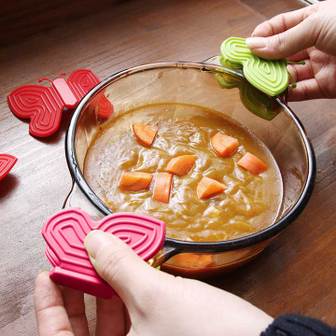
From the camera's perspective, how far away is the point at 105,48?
1.38m

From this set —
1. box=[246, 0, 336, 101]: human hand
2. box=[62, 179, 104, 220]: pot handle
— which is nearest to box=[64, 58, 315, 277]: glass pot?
box=[62, 179, 104, 220]: pot handle

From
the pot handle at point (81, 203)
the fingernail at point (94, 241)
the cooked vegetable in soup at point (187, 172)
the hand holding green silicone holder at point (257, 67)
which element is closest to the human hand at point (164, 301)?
the fingernail at point (94, 241)

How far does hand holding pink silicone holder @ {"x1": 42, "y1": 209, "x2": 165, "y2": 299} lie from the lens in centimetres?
70

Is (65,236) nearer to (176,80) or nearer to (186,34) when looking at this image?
(176,80)

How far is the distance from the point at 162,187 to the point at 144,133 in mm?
174

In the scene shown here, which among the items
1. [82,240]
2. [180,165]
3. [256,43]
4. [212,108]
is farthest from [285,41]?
[82,240]

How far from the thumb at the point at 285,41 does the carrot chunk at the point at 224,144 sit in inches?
8.2

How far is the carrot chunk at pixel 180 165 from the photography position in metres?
1.05

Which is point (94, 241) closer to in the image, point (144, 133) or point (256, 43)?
point (144, 133)

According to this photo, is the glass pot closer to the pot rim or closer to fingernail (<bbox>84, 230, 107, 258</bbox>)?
the pot rim

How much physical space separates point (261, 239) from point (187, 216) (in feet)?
0.67

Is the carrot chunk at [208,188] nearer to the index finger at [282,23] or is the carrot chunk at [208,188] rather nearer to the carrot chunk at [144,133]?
the carrot chunk at [144,133]

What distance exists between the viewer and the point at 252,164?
1102 millimetres

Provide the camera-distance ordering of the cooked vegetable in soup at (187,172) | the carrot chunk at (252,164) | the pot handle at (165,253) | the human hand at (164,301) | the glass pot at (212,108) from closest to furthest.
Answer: the human hand at (164,301)
the pot handle at (165,253)
the glass pot at (212,108)
the cooked vegetable in soup at (187,172)
the carrot chunk at (252,164)
